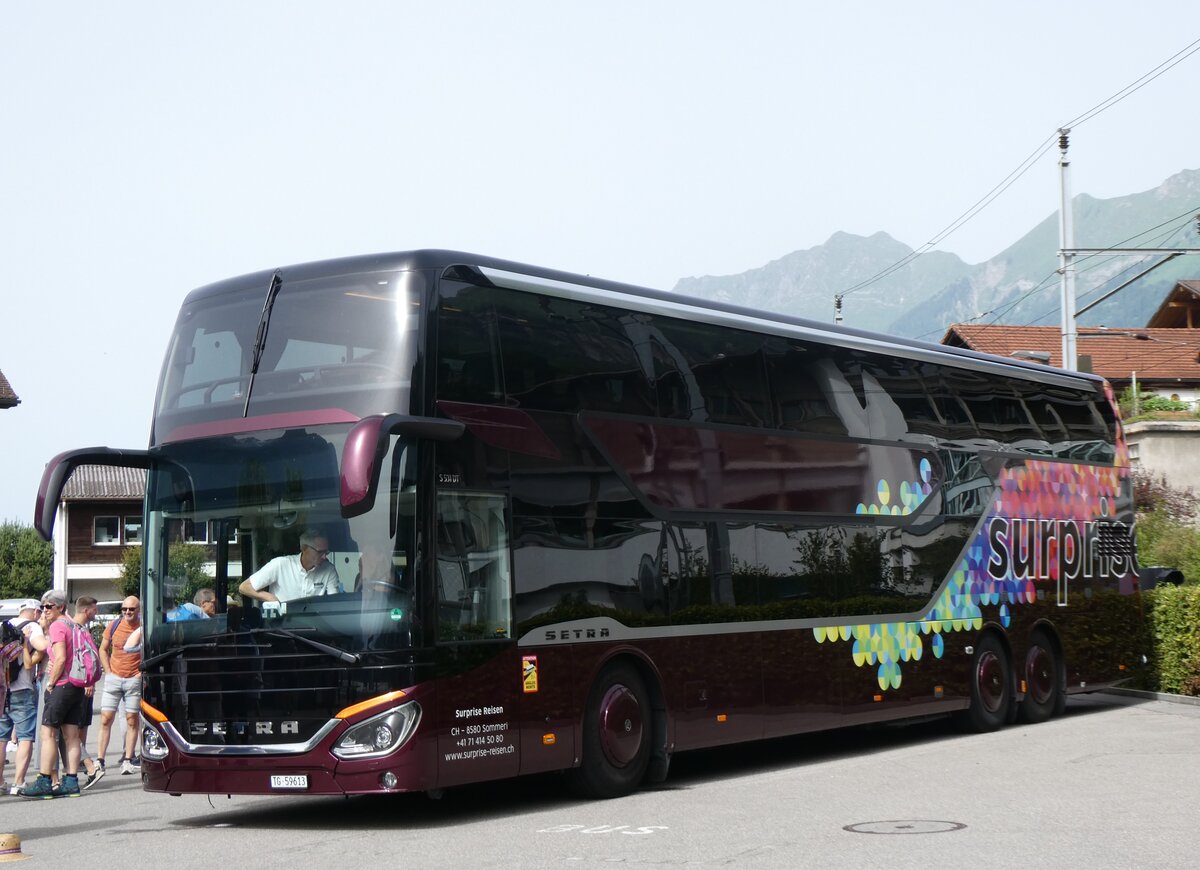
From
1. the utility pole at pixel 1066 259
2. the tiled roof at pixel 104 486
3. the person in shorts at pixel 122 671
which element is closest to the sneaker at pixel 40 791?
the person in shorts at pixel 122 671

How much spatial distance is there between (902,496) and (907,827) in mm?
7047

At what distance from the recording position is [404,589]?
10.8 m

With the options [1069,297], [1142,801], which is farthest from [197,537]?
[1069,297]

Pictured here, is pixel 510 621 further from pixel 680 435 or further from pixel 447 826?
pixel 680 435

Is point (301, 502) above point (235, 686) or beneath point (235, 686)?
above

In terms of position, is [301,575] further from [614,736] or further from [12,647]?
[12,647]

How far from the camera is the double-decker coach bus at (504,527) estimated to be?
10891 millimetres

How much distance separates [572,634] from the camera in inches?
486

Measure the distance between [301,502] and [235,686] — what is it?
4.54 ft

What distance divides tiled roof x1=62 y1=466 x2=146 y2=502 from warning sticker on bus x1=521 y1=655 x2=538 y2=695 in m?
64.5

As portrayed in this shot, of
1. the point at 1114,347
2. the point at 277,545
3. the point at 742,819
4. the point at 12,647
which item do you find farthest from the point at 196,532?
the point at 1114,347

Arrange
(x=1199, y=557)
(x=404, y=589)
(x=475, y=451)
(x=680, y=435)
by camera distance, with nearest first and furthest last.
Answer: (x=404, y=589)
(x=475, y=451)
(x=680, y=435)
(x=1199, y=557)

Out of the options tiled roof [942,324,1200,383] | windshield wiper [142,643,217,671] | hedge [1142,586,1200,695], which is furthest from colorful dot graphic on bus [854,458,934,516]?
tiled roof [942,324,1200,383]

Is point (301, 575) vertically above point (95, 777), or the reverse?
point (301, 575)
